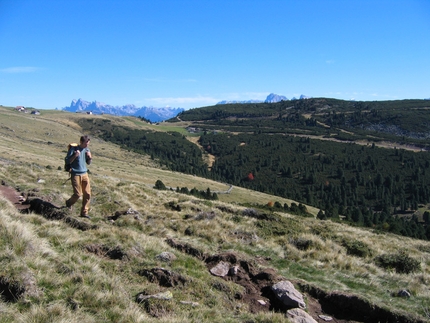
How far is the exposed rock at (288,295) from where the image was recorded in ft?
22.9

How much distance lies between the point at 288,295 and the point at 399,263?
25.0ft

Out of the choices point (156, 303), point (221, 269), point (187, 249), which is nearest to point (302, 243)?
point (187, 249)

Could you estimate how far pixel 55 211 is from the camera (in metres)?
10.6

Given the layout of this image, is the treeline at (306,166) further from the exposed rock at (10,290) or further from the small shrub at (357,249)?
the exposed rock at (10,290)

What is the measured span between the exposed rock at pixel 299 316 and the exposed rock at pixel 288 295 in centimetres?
39

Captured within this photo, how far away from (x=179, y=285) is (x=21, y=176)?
16192 mm

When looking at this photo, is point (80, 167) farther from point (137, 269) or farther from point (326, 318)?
point (326, 318)

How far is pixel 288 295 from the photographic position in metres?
7.06

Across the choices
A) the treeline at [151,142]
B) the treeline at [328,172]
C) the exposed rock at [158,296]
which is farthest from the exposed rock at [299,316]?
the treeline at [151,142]

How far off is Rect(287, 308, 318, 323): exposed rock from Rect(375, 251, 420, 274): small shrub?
7.31m

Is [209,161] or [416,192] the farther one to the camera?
[209,161]

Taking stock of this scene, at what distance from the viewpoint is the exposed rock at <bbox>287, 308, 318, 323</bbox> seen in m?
6.23

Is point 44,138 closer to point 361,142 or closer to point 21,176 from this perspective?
point 21,176

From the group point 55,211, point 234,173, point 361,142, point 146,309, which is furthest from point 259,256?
point 361,142
